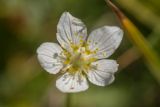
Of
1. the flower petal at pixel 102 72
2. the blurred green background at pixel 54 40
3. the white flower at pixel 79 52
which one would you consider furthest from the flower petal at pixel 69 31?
the blurred green background at pixel 54 40

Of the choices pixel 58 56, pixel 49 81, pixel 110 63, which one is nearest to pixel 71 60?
pixel 58 56

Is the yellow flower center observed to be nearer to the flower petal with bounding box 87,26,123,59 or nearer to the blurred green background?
the flower petal with bounding box 87,26,123,59

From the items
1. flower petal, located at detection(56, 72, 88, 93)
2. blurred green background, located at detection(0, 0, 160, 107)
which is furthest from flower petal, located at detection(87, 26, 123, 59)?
blurred green background, located at detection(0, 0, 160, 107)

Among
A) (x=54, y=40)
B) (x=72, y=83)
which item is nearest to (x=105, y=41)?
(x=72, y=83)

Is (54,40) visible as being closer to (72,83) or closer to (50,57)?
(50,57)

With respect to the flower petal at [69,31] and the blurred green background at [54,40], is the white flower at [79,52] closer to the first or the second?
the flower petal at [69,31]
